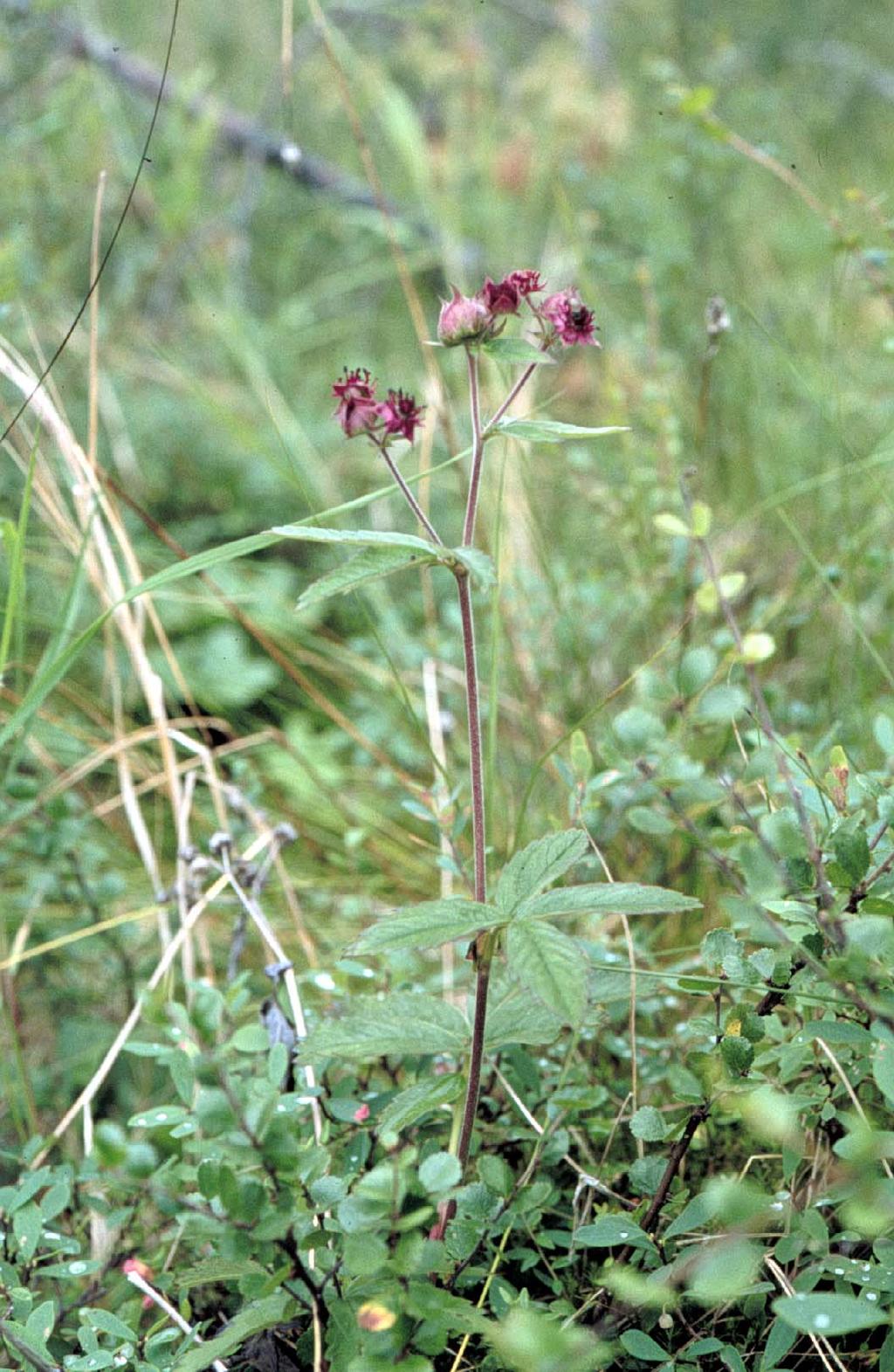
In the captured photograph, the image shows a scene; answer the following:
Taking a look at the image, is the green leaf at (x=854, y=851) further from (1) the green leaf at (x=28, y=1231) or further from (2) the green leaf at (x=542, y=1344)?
(1) the green leaf at (x=28, y=1231)

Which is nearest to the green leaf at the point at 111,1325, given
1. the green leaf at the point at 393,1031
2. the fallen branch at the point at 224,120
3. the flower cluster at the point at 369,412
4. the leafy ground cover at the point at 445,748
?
the leafy ground cover at the point at 445,748

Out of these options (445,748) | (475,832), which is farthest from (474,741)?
(445,748)

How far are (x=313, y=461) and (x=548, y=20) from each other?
2.67 metres

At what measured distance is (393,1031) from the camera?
0.70 meters

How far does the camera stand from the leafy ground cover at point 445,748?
0.61 metres

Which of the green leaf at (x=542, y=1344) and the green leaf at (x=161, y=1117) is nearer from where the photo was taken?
the green leaf at (x=542, y=1344)

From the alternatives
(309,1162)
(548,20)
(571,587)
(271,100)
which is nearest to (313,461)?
(571,587)

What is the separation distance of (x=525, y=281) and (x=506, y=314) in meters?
0.04

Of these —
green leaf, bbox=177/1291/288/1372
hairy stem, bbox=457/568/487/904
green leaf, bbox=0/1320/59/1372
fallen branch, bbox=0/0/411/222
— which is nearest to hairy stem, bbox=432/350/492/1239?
hairy stem, bbox=457/568/487/904

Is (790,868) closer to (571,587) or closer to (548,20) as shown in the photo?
(571,587)

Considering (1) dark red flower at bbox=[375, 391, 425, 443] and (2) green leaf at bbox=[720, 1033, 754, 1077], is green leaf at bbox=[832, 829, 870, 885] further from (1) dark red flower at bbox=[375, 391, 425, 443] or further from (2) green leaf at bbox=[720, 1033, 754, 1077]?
(1) dark red flower at bbox=[375, 391, 425, 443]

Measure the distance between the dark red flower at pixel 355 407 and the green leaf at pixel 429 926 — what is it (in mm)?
292

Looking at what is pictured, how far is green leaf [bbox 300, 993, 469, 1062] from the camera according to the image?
0.67 meters

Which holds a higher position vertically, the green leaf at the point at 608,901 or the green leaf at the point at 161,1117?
the green leaf at the point at 608,901
